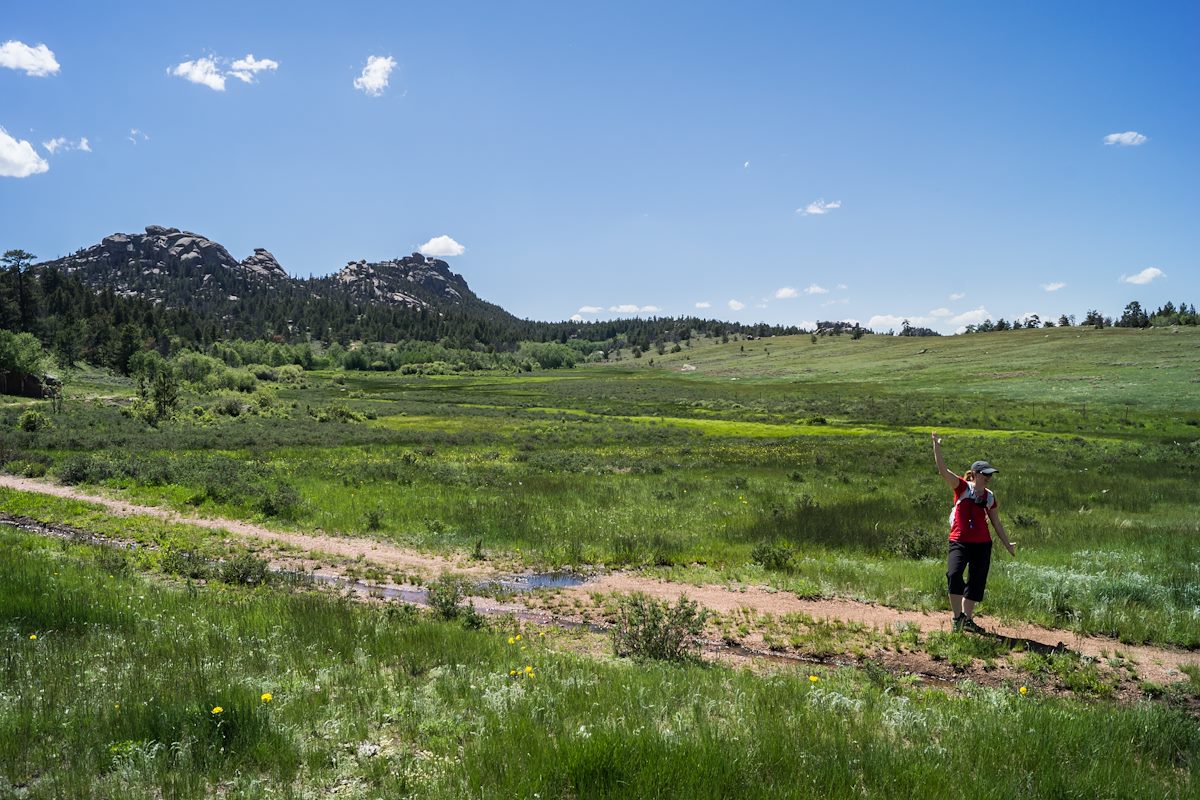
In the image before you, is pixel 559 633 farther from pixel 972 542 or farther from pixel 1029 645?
pixel 1029 645

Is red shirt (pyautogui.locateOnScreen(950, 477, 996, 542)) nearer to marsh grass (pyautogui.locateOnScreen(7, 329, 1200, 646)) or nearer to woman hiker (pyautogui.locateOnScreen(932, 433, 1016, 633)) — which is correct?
woman hiker (pyautogui.locateOnScreen(932, 433, 1016, 633))

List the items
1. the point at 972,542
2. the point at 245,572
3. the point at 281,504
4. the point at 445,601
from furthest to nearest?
the point at 281,504
the point at 245,572
the point at 445,601
the point at 972,542

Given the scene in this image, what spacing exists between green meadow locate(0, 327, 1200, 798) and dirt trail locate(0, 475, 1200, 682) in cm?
57

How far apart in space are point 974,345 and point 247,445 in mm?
161631

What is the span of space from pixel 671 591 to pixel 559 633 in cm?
400

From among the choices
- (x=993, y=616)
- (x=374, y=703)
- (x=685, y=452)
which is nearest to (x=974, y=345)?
(x=685, y=452)

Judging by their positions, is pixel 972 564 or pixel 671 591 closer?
pixel 972 564

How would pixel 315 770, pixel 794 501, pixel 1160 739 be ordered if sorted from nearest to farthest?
1. pixel 315 770
2. pixel 1160 739
3. pixel 794 501

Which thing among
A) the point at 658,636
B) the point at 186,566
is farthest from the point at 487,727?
the point at 186,566

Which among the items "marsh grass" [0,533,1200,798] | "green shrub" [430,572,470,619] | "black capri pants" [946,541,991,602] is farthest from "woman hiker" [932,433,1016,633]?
"green shrub" [430,572,470,619]

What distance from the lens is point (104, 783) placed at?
15.3 feet

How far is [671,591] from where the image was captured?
13898 millimetres

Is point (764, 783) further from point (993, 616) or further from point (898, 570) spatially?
point (898, 570)

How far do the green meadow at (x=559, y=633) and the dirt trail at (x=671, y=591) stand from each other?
568 millimetres
